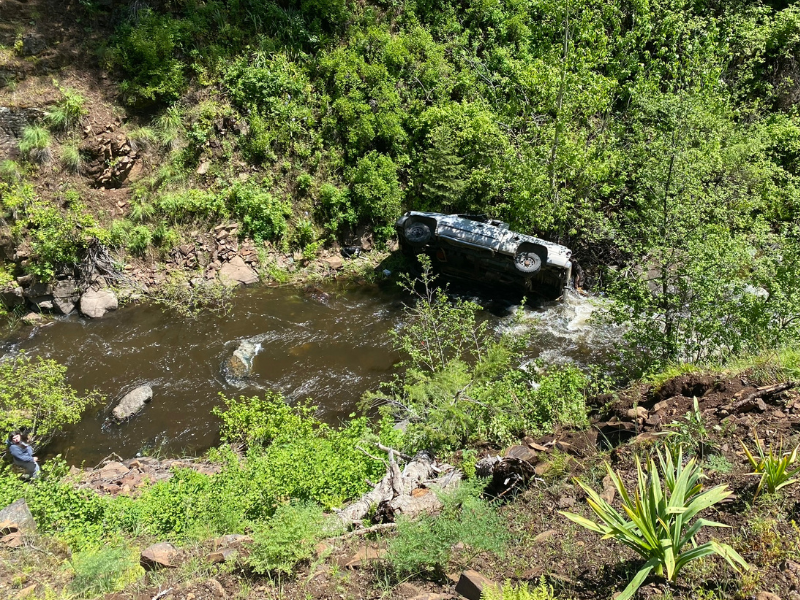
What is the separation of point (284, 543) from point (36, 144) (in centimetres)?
1115

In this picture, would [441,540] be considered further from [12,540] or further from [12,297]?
[12,297]

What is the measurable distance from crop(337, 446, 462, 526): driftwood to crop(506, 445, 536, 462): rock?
611 mm

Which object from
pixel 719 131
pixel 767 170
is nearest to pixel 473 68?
pixel 719 131

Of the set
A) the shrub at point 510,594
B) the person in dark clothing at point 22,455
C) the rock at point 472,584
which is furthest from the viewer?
the person in dark clothing at point 22,455

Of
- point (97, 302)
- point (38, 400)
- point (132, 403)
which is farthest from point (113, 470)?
point (97, 302)

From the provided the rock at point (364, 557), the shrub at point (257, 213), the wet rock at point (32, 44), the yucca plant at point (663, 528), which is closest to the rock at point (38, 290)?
the shrub at point (257, 213)

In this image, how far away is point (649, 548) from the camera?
3395 mm

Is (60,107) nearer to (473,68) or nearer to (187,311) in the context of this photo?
(187,311)

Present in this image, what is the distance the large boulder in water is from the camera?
31.6 ft

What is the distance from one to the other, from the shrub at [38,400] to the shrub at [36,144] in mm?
5386

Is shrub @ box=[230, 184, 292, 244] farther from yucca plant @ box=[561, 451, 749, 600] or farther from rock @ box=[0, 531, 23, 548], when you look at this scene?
yucca plant @ box=[561, 451, 749, 600]

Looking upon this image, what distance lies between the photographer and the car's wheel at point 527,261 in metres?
10.3

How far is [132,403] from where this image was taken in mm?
8938

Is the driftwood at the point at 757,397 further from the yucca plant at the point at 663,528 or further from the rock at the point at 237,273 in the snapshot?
the rock at the point at 237,273
